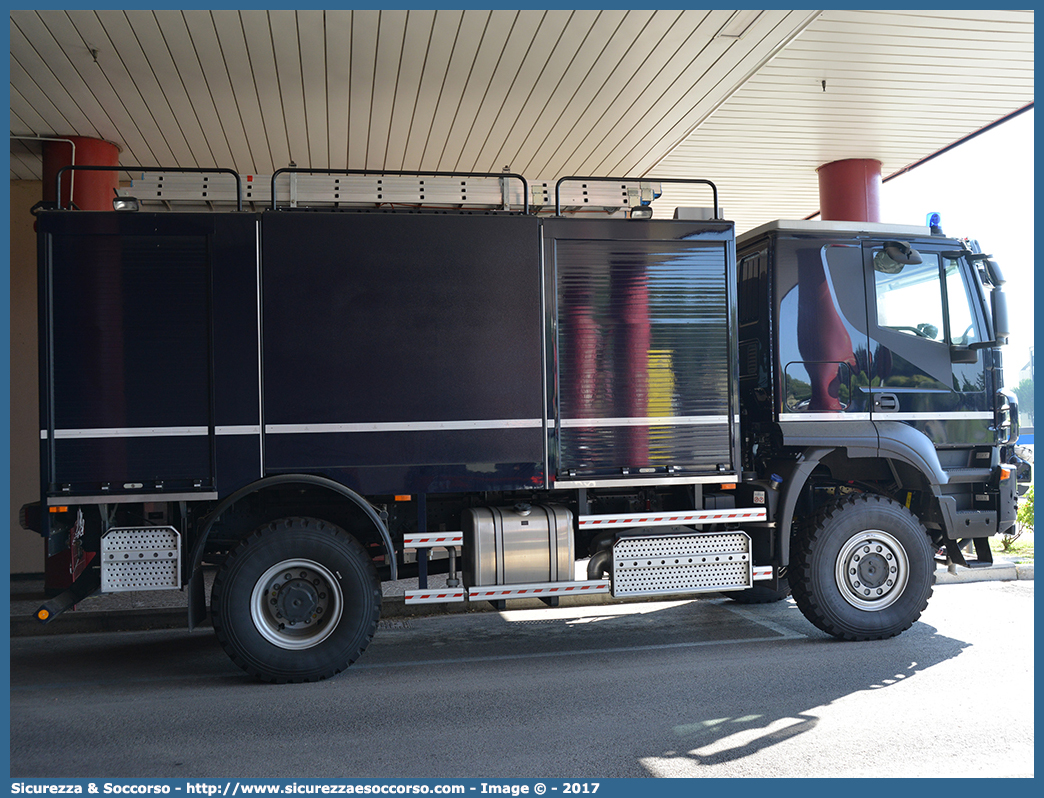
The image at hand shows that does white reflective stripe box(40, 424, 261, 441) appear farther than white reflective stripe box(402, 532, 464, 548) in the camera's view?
No

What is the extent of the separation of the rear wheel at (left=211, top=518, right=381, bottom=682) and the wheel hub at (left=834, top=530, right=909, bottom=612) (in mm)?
3749

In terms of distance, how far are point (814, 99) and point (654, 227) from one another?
12.0ft

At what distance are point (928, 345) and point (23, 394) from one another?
32.9 ft

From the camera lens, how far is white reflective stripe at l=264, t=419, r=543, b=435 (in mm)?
5598

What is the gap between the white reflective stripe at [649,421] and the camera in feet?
19.7

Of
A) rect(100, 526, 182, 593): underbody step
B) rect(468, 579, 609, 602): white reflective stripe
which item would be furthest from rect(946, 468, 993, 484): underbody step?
rect(100, 526, 182, 593): underbody step

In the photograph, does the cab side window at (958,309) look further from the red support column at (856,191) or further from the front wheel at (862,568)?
the red support column at (856,191)

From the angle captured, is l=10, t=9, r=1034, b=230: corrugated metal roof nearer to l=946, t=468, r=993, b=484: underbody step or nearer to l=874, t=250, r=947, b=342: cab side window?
l=874, t=250, r=947, b=342: cab side window

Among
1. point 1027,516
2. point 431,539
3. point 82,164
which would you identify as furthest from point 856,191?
point 82,164

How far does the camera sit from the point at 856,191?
1037 cm

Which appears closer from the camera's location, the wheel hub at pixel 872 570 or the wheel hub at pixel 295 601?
the wheel hub at pixel 295 601

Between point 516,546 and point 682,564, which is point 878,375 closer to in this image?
point 682,564

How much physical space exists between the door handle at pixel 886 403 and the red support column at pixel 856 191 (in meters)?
4.59

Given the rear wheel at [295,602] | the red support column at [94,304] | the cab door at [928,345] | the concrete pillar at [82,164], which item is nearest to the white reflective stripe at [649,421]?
the cab door at [928,345]
